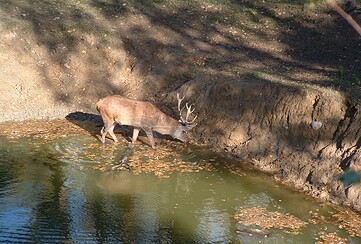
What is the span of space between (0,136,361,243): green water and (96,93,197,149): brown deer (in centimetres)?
53

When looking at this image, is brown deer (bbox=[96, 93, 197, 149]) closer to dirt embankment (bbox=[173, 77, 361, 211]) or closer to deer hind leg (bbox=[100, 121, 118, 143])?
deer hind leg (bbox=[100, 121, 118, 143])

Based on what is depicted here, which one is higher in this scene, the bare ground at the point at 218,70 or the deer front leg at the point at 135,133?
the bare ground at the point at 218,70

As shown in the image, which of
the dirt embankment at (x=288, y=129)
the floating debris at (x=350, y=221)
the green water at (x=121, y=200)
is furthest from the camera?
the dirt embankment at (x=288, y=129)

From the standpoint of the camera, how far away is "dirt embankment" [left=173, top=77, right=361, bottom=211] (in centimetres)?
1277

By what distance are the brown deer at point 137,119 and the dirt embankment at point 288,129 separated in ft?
3.05

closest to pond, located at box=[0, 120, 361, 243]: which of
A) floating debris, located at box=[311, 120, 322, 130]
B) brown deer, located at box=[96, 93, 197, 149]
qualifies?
brown deer, located at box=[96, 93, 197, 149]

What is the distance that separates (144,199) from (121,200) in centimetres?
50

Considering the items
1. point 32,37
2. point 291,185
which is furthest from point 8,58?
point 291,185

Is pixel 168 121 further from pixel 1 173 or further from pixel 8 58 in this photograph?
pixel 8 58

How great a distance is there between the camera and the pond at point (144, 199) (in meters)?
10.0

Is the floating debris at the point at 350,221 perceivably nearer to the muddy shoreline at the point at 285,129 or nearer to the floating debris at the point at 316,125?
the muddy shoreline at the point at 285,129

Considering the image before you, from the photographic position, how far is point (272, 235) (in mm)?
10203

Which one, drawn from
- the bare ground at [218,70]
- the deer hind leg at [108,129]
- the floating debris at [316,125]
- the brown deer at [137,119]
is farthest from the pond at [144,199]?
the floating debris at [316,125]

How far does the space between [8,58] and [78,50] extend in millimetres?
2505
